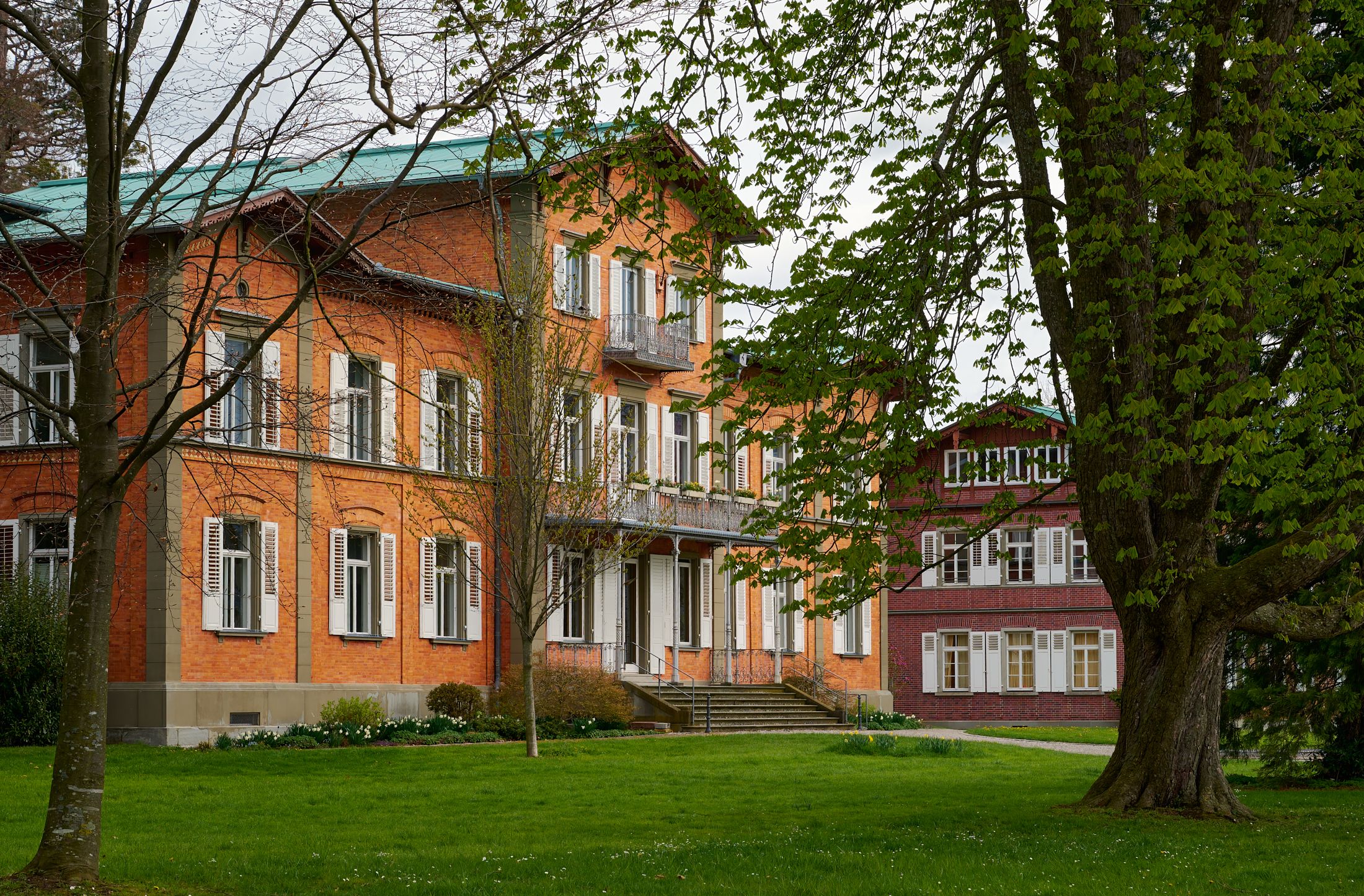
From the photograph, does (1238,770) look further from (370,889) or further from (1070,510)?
(1070,510)

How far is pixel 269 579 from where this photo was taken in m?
26.4

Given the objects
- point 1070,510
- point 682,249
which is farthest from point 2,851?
point 1070,510

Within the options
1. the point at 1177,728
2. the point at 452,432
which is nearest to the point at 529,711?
the point at 452,432

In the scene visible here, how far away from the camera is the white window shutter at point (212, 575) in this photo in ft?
84.5

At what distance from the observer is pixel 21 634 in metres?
23.6

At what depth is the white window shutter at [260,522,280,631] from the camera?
2656 centimetres

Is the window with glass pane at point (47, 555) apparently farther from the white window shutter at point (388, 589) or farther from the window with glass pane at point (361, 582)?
the white window shutter at point (388, 589)

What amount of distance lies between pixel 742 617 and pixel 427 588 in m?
9.35

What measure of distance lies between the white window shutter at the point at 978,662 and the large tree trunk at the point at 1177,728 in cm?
3668

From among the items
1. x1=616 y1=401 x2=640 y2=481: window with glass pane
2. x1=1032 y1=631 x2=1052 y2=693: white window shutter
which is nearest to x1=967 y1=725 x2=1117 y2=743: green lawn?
x1=616 y1=401 x2=640 y2=481: window with glass pane

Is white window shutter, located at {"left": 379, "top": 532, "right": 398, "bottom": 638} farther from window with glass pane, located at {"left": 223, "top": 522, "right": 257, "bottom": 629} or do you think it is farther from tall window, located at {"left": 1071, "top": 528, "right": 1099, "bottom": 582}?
tall window, located at {"left": 1071, "top": 528, "right": 1099, "bottom": 582}

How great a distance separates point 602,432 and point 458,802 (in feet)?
36.3

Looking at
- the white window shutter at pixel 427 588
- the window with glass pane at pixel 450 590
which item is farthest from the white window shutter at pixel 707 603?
the white window shutter at pixel 427 588

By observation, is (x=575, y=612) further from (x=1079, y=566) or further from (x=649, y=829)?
(x=1079, y=566)
